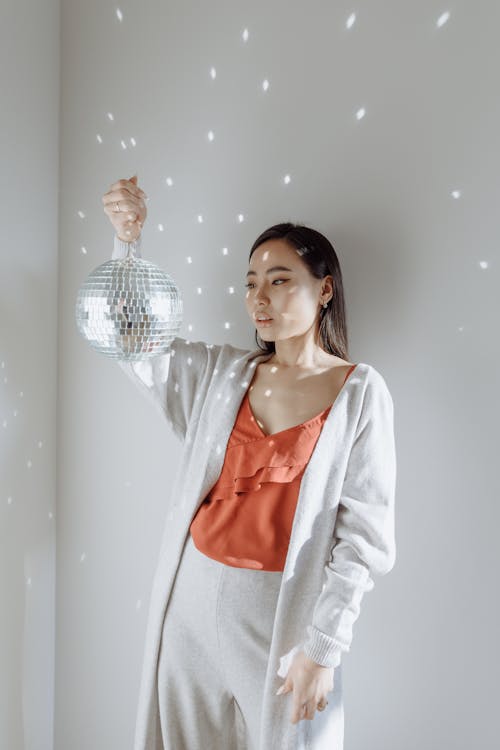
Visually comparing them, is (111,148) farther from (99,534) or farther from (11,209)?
(99,534)

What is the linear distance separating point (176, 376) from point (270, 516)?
32 centimetres

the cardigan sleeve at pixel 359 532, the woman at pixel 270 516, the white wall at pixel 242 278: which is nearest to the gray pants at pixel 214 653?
the woman at pixel 270 516

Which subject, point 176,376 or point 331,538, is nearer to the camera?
point 331,538

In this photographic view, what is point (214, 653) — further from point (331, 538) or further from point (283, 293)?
point (283, 293)

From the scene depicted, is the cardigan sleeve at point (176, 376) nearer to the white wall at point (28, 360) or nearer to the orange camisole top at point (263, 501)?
the orange camisole top at point (263, 501)

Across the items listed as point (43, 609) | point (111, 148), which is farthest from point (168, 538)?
point (111, 148)

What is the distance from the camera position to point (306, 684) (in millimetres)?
1066

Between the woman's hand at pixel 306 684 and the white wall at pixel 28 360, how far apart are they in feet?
2.47

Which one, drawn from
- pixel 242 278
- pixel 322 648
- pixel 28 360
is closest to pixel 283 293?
pixel 242 278

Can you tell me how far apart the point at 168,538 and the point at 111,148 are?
2.85ft

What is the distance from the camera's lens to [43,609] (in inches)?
65.9

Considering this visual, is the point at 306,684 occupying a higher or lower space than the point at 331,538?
lower

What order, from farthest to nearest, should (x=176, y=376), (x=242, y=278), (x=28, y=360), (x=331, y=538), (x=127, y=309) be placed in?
(x=28, y=360) < (x=242, y=278) < (x=176, y=376) < (x=331, y=538) < (x=127, y=309)

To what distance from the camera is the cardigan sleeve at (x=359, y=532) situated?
1063 millimetres
